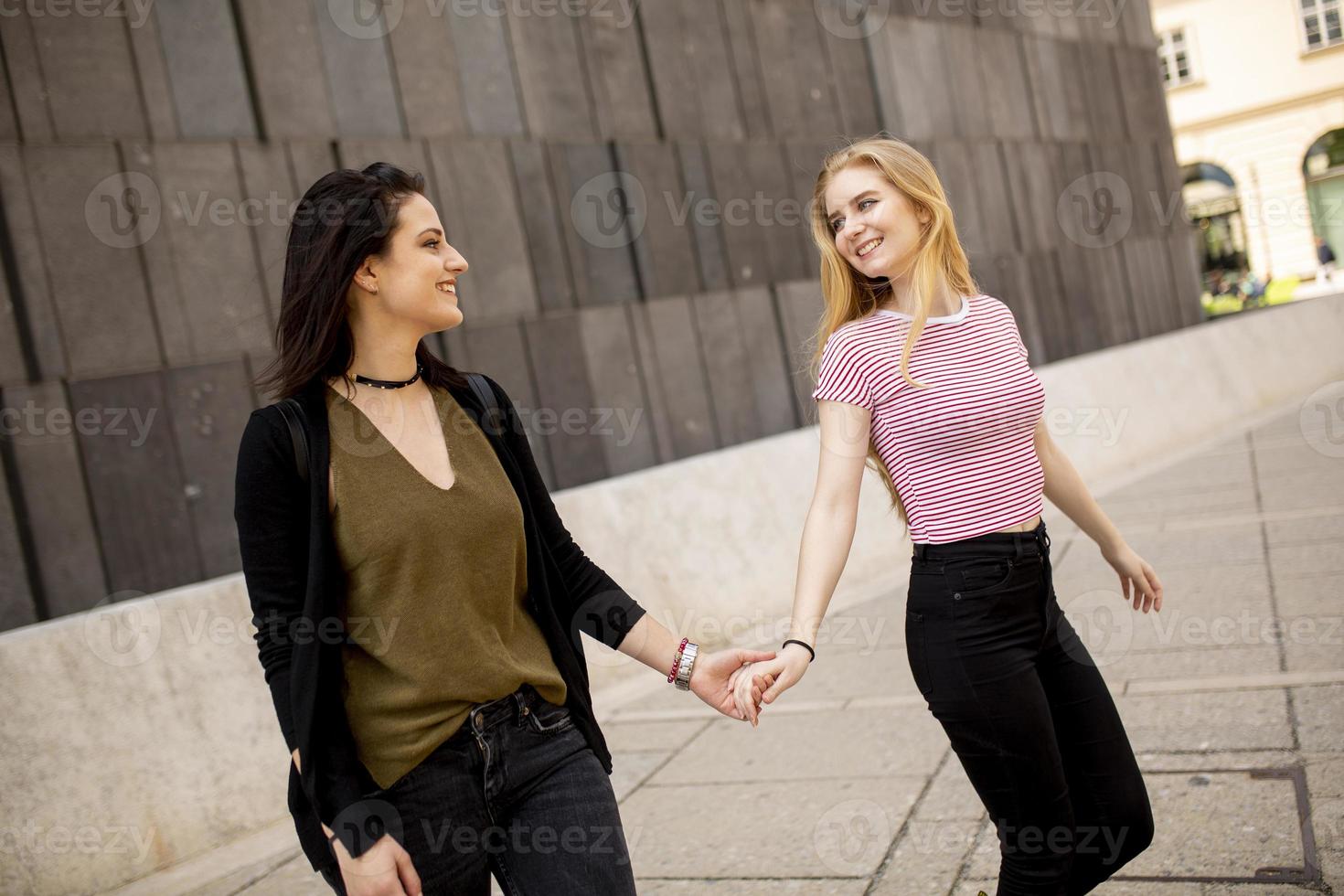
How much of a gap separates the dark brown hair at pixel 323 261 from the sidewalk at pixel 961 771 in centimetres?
226

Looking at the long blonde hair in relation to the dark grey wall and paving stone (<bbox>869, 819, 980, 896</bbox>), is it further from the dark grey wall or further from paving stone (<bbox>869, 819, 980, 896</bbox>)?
paving stone (<bbox>869, 819, 980, 896</bbox>)

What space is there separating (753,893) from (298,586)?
2.11 metres

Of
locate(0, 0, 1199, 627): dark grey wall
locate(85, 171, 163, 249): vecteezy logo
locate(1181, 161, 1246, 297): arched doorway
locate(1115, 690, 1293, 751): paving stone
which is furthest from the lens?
locate(1181, 161, 1246, 297): arched doorway

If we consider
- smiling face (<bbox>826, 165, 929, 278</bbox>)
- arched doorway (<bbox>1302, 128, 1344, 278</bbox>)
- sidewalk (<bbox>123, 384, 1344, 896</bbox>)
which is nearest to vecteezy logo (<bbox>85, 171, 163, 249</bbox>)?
sidewalk (<bbox>123, 384, 1344, 896</bbox>)

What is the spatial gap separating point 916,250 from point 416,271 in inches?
49.6

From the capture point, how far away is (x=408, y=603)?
6.98 ft

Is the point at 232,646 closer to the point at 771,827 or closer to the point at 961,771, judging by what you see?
the point at 771,827

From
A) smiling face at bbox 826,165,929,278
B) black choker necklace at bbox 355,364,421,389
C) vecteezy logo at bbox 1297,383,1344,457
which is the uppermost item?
smiling face at bbox 826,165,929,278

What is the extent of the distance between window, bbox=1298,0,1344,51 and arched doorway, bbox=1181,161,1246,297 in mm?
4111

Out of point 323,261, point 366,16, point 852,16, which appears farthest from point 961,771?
point 852,16

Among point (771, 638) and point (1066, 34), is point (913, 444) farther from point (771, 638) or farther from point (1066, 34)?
point (1066, 34)

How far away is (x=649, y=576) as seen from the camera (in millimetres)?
6484

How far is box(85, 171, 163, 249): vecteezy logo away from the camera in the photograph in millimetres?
5473

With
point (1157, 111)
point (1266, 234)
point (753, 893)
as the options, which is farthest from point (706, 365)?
point (1266, 234)
